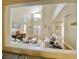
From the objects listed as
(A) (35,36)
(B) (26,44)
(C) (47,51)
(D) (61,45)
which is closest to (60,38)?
(D) (61,45)

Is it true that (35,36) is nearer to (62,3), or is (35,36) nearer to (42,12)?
(42,12)

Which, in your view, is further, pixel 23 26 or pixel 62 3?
pixel 23 26

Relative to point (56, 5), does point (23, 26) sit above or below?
below

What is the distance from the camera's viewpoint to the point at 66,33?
251cm

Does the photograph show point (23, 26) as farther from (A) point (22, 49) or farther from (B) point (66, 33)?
(B) point (66, 33)

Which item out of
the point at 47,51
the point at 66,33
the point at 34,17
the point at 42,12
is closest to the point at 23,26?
the point at 34,17

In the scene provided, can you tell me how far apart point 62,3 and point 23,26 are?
94cm

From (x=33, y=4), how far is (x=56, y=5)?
1.64ft

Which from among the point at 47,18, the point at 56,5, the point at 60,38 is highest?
the point at 56,5

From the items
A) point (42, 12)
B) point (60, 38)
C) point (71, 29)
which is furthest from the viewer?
point (42, 12)

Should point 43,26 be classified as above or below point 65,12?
below

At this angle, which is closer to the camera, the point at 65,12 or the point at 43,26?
the point at 65,12

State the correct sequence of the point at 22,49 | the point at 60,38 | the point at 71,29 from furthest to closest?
the point at 22,49
the point at 60,38
the point at 71,29

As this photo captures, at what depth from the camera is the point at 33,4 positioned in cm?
285
